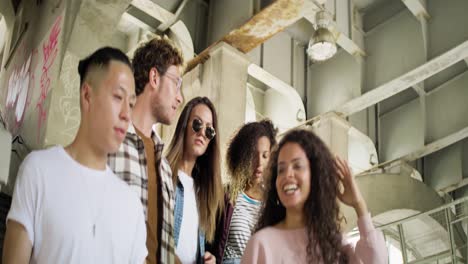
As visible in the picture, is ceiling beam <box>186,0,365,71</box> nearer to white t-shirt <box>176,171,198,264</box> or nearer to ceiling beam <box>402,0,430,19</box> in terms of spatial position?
ceiling beam <box>402,0,430,19</box>

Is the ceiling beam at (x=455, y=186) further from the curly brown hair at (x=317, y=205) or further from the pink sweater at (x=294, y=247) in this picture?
the pink sweater at (x=294, y=247)

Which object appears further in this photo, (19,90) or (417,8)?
(417,8)

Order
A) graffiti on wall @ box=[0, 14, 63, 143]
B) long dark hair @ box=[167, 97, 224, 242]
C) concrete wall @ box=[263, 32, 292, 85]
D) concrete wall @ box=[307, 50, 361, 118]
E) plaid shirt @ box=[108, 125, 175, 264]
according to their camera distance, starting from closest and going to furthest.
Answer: plaid shirt @ box=[108, 125, 175, 264], long dark hair @ box=[167, 97, 224, 242], graffiti on wall @ box=[0, 14, 63, 143], concrete wall @ box=[263, 32, 292, 85], concrete wall @ box=[307, 50, 361, 118]

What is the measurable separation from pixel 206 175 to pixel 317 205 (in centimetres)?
85

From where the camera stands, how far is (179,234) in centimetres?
328

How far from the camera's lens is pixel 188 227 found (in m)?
3.34

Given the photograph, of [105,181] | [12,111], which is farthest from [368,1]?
[105,181]

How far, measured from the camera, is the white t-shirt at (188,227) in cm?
326

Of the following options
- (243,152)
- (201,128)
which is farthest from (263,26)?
(201,128)

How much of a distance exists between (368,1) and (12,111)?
6.28 meters

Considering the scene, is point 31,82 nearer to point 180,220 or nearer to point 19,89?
point 19,89

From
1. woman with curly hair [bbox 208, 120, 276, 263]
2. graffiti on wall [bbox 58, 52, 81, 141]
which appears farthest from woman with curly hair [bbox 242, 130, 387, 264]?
graffiti on wall [bbox 58, 52, 81, 141]

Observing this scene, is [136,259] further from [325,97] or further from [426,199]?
[426,199]

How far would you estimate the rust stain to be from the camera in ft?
23.2
